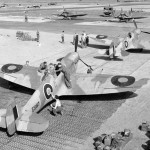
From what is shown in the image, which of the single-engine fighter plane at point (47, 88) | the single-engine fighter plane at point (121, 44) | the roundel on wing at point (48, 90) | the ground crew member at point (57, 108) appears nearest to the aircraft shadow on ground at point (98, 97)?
the single-engine fighter plane at point (47, 88)

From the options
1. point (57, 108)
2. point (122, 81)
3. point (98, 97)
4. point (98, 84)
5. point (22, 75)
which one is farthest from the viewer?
point (22, 75)

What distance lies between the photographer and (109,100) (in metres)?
16.8

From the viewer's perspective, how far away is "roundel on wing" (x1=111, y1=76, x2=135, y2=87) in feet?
51.8

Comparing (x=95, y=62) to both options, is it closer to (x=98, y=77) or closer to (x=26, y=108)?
(x=98, y=77)

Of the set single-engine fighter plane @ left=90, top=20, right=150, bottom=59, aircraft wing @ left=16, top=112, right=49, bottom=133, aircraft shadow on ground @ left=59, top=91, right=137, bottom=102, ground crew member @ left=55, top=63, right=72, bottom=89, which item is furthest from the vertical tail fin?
single-engine fighter plane @ left=90, top=20, right=150, bottom=59

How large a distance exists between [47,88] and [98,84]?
3296 millimetres

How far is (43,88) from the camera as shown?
14812 millimetres

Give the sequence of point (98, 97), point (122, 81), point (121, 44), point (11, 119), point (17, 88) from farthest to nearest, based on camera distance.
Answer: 1. point (121, 44)
2. point (17, 88)
3. point (98, 97)
4. point (122, 81)
5. point (11, 119)

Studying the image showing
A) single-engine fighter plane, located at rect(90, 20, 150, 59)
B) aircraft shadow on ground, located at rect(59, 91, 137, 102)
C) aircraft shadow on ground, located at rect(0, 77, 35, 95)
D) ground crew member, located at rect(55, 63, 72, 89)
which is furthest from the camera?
single-engine fighter plane, located at rect(90, 20, 150, 59)

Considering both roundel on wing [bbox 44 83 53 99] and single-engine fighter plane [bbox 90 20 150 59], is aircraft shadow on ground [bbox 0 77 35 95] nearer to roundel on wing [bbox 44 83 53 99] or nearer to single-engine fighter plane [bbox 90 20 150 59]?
roundel on wing [bbox 44 83 53 99]

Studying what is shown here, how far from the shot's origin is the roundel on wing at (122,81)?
51.8 ft

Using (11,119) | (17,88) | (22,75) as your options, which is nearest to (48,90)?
(11,119)

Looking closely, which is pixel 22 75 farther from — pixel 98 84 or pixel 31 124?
pixel 31 124

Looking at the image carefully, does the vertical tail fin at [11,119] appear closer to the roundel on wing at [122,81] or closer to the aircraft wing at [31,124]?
the aircraft wing at [31,124]
